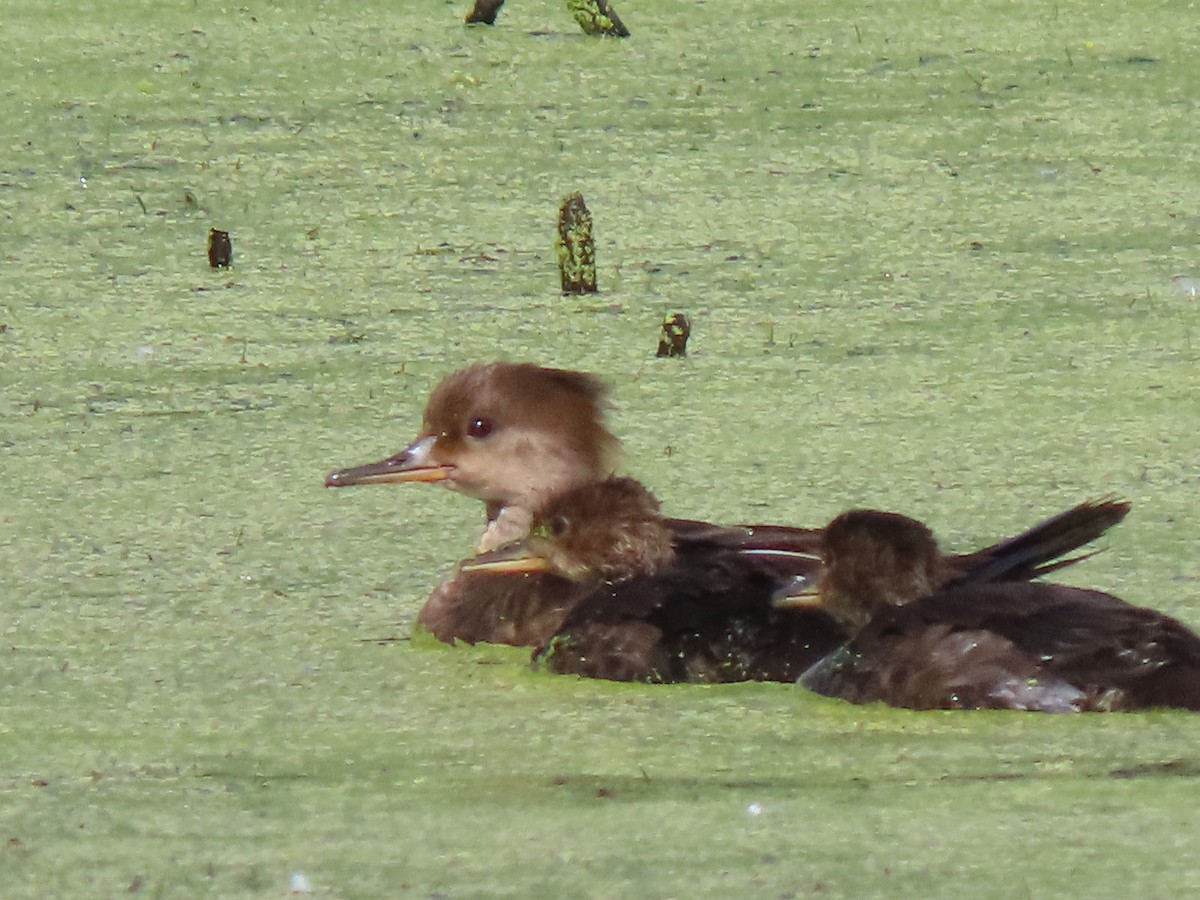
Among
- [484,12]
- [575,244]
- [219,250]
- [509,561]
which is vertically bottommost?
[509,561]

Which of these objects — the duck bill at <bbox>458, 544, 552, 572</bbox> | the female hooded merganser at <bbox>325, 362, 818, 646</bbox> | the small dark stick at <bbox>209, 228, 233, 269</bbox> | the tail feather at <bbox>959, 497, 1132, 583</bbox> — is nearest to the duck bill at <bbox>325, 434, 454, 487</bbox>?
the female hooded merganser at <bbox>325, 362, 818, 646</bbox>

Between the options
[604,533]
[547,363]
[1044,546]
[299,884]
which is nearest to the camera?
[299,884]

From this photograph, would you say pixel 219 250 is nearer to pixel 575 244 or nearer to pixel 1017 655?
pixel 575 244

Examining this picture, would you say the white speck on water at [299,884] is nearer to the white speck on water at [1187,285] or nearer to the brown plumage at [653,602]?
the brown plumage at [653,602]

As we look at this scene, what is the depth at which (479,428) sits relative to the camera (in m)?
4.57

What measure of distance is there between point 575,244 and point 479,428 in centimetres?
119

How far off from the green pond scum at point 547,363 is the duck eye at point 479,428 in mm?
185

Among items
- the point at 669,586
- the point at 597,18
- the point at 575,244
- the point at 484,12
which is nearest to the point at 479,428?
the point at 669,586

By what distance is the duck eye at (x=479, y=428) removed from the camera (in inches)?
180

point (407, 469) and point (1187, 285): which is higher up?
point (1187, 285)

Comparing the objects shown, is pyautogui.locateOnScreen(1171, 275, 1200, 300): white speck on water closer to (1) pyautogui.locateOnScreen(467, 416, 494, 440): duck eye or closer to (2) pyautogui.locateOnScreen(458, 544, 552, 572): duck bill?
(1) pyautogui.locateOnScreen(467, 416, 494, 440): duck eye

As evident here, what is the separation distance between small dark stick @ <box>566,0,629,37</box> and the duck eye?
304cm

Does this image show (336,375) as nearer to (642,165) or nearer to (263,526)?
(263,526)

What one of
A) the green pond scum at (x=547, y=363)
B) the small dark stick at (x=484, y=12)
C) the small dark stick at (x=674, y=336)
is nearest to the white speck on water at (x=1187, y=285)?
the green pond scum at (x=547, y=363)
